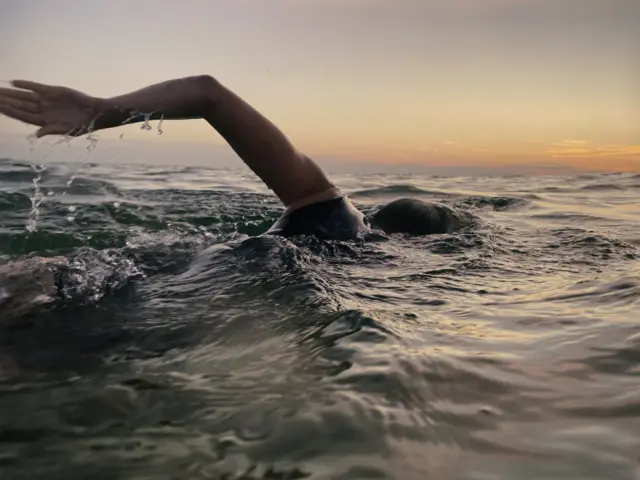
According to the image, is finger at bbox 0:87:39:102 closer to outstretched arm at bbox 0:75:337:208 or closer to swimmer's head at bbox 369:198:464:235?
outstretched arm at bbox 0:75:337:208

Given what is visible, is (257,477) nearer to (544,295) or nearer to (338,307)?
(338,307)

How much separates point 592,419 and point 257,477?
946 millimetres

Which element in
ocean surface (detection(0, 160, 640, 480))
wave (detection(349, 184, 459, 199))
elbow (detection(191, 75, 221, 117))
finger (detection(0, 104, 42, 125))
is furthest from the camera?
wave (detection(349, 184, 459, 199))

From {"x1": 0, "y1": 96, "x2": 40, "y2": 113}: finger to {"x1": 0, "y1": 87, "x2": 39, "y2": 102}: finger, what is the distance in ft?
0.05

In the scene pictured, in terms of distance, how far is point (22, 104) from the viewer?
2938 millimetres

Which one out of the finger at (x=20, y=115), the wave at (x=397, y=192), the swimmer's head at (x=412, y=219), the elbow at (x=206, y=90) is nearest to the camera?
the finger at (x=20, y=115)

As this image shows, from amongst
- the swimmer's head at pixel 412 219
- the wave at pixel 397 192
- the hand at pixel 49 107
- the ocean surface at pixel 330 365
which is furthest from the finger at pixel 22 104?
the wave at pixel 397 192

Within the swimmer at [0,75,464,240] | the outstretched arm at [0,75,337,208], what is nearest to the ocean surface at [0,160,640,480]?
the swimmer at [0,75,464,240]

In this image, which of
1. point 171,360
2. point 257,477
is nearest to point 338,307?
point 171,360

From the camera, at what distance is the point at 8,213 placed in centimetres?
598

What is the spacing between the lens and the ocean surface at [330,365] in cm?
153

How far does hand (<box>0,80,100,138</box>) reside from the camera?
293 centimetres

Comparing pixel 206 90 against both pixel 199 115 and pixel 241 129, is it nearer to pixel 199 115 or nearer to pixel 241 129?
pixel 199 115

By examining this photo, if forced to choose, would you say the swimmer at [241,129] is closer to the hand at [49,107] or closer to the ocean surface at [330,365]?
the hand at [49,107]
